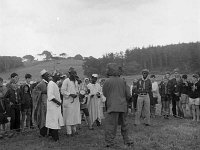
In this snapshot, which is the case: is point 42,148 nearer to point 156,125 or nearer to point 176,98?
point 156,125

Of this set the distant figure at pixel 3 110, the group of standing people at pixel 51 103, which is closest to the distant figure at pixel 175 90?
the group of standing people at pixel 51 103

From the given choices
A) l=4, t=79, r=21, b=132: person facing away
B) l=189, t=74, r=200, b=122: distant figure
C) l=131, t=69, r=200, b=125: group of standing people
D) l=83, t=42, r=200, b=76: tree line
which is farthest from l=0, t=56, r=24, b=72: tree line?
l=189, t=74, r=200, b=122: distant figure

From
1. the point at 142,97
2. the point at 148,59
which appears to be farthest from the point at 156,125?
the point at 148,59

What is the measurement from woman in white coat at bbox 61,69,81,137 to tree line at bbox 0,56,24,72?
78193mm

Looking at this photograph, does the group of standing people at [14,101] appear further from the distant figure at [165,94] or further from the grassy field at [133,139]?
the distant figure at [165,94]

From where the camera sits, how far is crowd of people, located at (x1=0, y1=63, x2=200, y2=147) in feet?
28.2

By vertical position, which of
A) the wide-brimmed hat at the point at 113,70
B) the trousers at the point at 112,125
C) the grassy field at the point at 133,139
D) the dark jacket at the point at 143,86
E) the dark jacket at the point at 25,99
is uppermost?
the wide-brimmed hat at the point at 113,70

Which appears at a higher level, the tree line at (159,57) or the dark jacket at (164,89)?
the tree line at (159,57)

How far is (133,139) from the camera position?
9.45 metres

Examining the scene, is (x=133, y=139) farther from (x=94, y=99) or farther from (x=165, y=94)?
(x=165, y=94)

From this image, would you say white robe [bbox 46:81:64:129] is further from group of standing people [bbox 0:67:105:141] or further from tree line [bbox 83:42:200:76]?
tree line [bbox 83:42:200:76]

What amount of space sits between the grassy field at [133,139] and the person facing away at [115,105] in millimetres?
360

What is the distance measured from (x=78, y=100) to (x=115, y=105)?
266 centimetres

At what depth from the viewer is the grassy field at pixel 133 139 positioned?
28.1 ft
